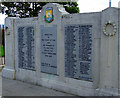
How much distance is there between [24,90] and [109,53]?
4110mm

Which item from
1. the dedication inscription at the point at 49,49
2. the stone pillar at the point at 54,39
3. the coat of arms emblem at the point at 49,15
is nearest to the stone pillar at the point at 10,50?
the stone pillar at the point at 54,39

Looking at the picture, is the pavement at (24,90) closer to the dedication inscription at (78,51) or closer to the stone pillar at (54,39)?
the stone pillar at (54,39)

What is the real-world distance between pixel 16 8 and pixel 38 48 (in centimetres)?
1236

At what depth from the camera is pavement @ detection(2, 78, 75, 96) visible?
7684mm

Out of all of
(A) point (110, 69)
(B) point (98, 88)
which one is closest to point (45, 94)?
(B) point (98, 88)

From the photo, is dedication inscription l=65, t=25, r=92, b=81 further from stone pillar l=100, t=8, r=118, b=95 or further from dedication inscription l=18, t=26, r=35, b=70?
dedication inscription l=18, t=26, r=35, b=70

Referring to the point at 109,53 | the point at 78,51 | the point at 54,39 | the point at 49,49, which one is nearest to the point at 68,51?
the point at 78,51

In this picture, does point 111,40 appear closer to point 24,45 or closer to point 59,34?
point 59,34

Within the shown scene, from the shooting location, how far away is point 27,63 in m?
9.59

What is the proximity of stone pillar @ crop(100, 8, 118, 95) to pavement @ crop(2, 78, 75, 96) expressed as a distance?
6.19ft

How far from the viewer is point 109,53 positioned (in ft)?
20.8

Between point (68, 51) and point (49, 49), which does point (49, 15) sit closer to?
point (49, 49)

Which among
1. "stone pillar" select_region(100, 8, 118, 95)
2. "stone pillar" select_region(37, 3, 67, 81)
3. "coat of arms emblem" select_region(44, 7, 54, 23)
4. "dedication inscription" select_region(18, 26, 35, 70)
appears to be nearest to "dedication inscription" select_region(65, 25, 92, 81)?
"stone pillar" select_region(37, 3, 67, 81)

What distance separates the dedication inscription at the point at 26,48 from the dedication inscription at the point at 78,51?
2.27 meters
